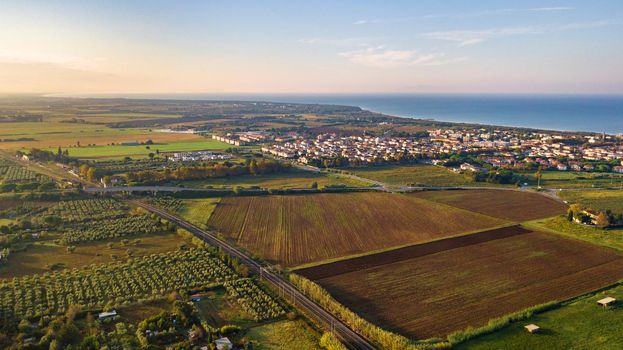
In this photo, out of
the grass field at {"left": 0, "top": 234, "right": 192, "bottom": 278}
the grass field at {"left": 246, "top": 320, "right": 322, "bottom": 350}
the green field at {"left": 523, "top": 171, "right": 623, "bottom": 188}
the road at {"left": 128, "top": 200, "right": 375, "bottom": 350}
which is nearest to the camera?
the grass field at {"left": 246, "top": 320, "right": 322, "bottom": 350}

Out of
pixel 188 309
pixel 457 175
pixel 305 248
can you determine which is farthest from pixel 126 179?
pixel 457 175

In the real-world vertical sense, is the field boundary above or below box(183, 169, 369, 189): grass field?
below

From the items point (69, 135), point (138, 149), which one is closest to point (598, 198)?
point (138, 149)

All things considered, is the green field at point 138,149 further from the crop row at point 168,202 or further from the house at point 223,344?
the house at point 223,344

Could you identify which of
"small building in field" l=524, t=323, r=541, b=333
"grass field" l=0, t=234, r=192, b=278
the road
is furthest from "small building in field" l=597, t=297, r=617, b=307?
"grass field" l=0, t=234, r=192, b=278

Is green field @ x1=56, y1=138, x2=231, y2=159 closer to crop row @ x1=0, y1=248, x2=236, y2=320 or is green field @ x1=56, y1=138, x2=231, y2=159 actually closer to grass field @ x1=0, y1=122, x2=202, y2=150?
grass field @ x1=0, y1=122, x2=202, y2=150

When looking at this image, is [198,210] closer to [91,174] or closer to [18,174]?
[91,174]

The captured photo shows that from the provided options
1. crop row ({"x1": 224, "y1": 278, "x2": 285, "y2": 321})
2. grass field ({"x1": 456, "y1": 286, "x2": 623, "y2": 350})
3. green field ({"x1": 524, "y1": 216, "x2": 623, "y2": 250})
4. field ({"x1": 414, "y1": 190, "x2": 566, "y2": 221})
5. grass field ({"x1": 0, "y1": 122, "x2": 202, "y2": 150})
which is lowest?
crop row ({"x1": 224, "y1": 278, "x2": 285, "y2": 321})
